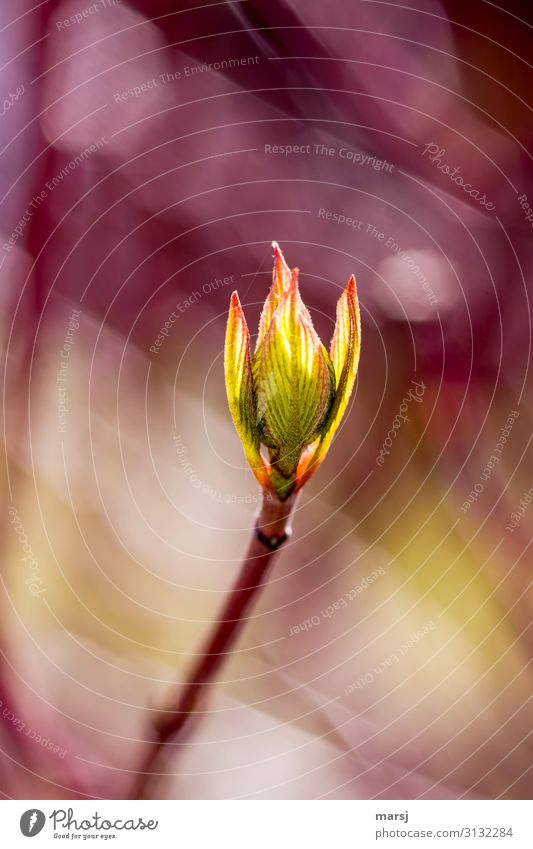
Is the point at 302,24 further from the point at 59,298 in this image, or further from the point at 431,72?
the point at 59,298

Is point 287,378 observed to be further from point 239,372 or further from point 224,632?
point 224,632

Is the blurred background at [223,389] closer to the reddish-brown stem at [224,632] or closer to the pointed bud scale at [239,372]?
the reddish-brown stem at [224,632]

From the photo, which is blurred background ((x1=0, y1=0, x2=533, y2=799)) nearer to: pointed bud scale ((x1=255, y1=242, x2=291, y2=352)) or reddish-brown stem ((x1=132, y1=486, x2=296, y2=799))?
reddish-brown stem ((x1=132, y1=486, x2=296, y2=799))

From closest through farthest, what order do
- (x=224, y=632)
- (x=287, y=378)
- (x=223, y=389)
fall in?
(x=287, y=378) → (x=224, y=632) → (x=223, y=389)

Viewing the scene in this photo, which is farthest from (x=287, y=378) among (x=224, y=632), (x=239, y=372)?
(x=224, y=632)

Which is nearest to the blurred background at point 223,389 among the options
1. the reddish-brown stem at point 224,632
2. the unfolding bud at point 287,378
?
the reddish-brown stem at point 224,632

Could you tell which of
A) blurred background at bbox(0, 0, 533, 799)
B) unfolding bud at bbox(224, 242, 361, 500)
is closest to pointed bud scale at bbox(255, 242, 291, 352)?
unfolding bud at bbox(224, 242, 361, 500)
